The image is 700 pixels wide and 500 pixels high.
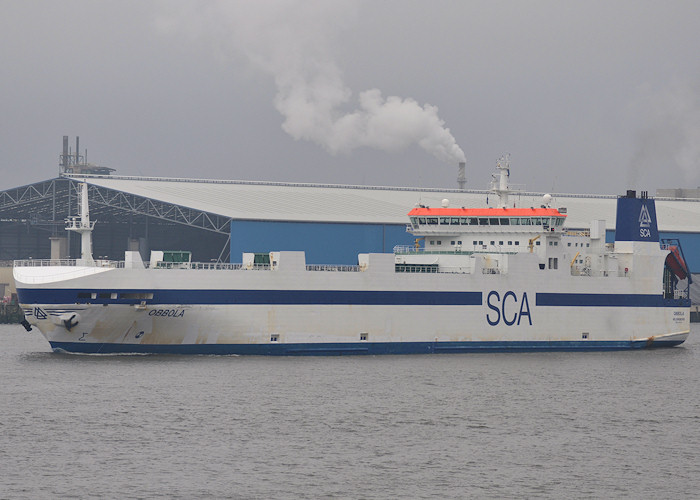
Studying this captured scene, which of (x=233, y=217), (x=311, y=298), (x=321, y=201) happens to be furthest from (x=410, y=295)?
(x=321, y=201)

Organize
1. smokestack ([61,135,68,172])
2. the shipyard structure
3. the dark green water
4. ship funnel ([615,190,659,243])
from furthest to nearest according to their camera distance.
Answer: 1. smokestack ([61,135,68,172])
2. the shipyard structure
3. ship funnel ([615,190,659,243])
4. the dark green water

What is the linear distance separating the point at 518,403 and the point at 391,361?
38.2 ft

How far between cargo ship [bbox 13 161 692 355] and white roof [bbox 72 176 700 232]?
60.0 feet

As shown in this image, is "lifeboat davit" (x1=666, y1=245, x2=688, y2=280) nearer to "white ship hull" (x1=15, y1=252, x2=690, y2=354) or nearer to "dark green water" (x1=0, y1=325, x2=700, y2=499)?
"white ship hull" (x1=15, y1=252, x2=690, y2=354)

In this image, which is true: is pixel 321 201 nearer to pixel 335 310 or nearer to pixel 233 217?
pixel 233 217

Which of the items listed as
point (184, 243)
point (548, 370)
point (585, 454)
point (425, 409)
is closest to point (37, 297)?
point (425, 409)

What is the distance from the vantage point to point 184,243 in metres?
Result: 95.4

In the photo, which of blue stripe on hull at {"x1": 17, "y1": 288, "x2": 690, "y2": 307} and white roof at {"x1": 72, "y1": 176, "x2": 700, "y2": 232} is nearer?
blue stripe on hull at {"x1": 17, "y1": 288, "x2": 690, "y2": 307}

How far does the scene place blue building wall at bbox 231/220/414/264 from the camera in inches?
3169

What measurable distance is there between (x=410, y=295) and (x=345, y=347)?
3.92 meters

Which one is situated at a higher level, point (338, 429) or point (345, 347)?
point (345, 347)

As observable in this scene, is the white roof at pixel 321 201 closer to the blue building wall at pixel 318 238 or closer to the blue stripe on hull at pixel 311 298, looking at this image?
the blue building wall at pixel 318 238

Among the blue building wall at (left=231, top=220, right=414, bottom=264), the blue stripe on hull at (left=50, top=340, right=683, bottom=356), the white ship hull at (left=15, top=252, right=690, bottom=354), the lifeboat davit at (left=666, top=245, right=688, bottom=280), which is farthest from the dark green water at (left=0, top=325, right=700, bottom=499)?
the blue building wall at (left=231, top=220, right=414, bottom=264)

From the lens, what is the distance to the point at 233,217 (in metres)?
80.2
